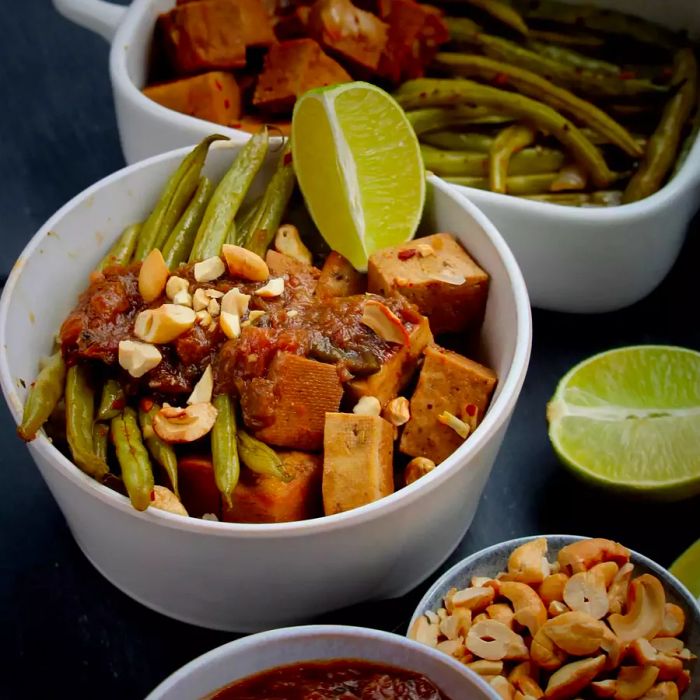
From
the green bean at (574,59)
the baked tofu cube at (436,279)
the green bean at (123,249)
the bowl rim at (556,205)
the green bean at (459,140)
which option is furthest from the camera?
the green bean at (574,59)

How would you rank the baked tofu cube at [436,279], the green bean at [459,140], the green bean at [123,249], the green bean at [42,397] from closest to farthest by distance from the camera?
the green bean at [42,397], the baked tofu cube at [436,279], the green bean at [123,249], the green bean at [459,140]

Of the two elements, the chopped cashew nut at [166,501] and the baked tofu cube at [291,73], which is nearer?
the chopped cashew nut at [166,501]

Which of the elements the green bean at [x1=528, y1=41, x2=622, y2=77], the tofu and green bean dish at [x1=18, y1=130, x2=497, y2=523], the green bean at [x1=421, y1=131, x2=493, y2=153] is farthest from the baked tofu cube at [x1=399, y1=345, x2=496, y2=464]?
the green bean at [x1=528, y1=41, x2=622, y2=77]

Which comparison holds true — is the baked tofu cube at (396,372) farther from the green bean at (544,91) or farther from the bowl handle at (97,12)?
the bowl handle at (97,12)

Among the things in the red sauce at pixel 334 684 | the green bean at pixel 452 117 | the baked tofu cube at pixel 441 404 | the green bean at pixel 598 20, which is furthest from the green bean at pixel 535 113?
the red sauce at pixel 334 684

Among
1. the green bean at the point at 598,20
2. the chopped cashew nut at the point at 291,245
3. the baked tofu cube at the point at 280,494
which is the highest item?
the green bean at the point at 598,20

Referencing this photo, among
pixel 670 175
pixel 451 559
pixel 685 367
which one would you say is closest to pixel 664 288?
pixel 670 175

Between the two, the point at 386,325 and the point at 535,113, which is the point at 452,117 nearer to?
the point at 535,113

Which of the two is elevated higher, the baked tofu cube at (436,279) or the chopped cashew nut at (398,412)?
the baked tofu cube at (436,279)
